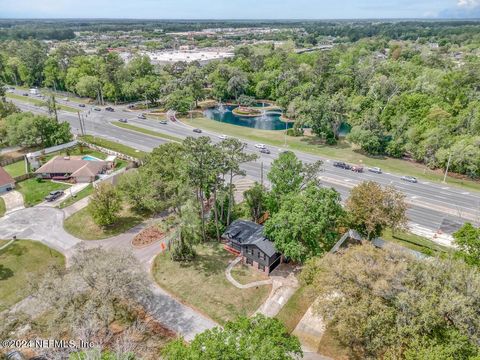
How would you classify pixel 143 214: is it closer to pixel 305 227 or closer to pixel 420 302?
pixel 305 227

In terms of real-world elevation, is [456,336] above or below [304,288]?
above

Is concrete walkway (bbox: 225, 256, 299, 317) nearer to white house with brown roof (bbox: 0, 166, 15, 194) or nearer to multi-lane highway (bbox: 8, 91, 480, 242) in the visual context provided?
multi-lane highway (bbox: 8, 91, 480, 242)

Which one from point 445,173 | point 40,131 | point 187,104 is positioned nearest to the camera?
point 445,173

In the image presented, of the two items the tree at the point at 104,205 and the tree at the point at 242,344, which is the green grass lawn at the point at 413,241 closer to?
the tree at the point at 242,344

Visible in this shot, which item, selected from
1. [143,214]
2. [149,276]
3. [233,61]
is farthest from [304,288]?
[233,61]

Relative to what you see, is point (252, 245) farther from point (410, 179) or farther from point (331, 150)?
point (331, 150)

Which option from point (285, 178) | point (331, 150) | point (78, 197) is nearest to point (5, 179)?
point (78, 197)

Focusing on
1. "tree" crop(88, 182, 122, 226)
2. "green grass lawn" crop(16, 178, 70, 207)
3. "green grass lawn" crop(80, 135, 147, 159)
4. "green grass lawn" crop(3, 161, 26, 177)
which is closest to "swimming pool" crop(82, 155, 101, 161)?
"green grass lawn" crop(80, 135, 147, 159)
